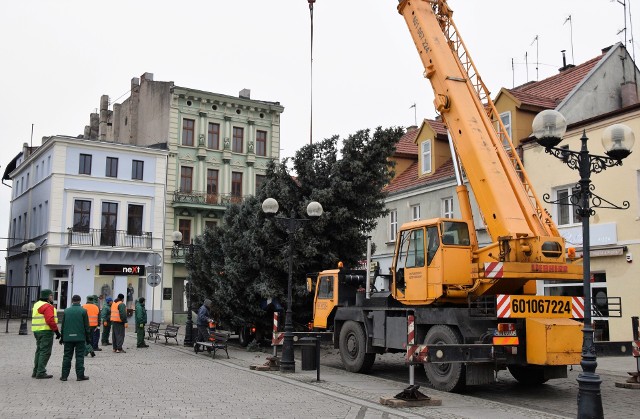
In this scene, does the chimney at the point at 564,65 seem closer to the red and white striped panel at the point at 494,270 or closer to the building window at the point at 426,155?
the building window at the point at 426,155

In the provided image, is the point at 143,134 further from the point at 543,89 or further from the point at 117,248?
the point at 543,89

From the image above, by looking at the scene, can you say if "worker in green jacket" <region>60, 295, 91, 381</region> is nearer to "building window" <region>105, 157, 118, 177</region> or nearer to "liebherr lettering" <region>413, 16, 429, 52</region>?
"liebherr lettering" <region>413, 16, 429, 52</region>

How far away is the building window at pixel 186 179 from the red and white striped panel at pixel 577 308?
32408 millimetres

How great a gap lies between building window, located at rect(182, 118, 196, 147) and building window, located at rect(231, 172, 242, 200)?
3.52 metres

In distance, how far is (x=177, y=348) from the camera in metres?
22.0

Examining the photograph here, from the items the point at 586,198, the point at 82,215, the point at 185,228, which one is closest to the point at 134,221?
the point at 82,215

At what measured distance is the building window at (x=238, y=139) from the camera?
1726 inches

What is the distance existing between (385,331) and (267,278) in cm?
619

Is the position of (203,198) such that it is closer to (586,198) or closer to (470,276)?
(470,276)

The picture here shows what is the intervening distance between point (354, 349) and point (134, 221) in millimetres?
27426

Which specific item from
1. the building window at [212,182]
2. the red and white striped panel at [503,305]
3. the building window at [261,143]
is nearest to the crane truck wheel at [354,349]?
the red and white striped panel at [503,305]

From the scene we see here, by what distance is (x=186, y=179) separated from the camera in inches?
1662

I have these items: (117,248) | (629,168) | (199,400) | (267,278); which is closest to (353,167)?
(267,278)

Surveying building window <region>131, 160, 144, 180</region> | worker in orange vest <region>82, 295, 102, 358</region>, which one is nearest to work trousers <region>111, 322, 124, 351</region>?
worker in orange vest <region>82, 295, 102, 358</region>
